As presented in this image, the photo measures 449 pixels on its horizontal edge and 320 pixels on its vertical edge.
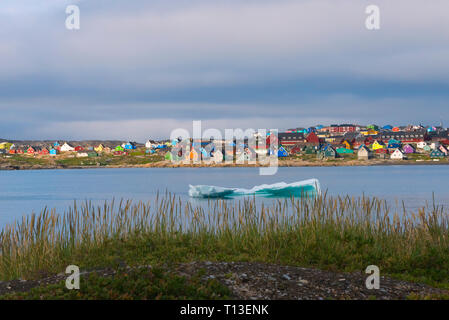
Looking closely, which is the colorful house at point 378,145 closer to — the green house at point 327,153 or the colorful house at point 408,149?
the colorful house at point 408,149

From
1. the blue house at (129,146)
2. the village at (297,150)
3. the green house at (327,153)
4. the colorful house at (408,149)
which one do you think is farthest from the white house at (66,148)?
the colorful house at (408,149)

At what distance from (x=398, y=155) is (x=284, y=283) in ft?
475

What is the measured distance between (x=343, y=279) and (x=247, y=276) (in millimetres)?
2187

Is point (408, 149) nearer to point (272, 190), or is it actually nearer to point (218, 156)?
point (218, 156)

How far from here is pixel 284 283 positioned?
1047 centimetres

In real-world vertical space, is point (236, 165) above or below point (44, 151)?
below

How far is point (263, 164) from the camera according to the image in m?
156

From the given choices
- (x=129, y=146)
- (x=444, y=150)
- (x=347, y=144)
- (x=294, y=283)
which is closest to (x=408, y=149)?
(x=444, y=150)

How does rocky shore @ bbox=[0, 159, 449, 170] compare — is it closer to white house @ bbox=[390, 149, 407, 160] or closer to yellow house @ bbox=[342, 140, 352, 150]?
white house @ bbox=[390, 149, 407, 160]

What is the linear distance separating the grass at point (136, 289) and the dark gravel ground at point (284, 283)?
490 millimetres

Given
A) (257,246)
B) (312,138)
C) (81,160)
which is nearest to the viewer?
(257,246)

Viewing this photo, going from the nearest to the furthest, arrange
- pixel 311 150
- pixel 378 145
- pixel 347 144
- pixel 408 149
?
pixel 311 150 < pixel 408 149 < pixel 378 145 < pixel 347 144
